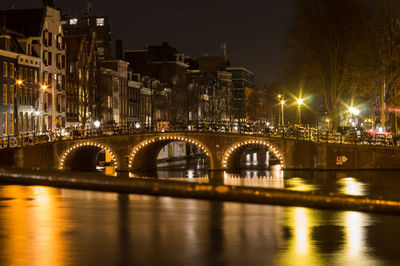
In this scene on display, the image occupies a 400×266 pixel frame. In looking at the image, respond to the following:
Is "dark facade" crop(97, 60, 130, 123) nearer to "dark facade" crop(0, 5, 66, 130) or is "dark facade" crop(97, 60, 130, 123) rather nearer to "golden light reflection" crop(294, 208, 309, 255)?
"dark facade" crop(0, 5, 66, 130)

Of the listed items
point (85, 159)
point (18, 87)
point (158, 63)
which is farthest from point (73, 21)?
point (85, 159)

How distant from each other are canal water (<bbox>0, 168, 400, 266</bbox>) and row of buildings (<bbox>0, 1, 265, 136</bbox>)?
91.9ft

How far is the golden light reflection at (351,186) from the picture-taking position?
3318 cm

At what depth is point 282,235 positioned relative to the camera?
16.2 metres

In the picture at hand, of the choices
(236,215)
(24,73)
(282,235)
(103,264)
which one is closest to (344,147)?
(24,73)

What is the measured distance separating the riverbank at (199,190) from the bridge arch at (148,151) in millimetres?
30243

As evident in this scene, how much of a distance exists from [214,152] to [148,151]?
8.19 m

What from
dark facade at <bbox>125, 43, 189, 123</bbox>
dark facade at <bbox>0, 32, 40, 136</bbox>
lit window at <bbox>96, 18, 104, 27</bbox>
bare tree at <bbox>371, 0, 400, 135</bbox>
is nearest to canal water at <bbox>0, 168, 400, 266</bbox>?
bare tree at <bbox>371, 0, 400, 135</bbox>

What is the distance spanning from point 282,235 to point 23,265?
6.07 m

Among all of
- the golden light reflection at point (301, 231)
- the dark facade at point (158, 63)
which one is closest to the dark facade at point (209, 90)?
the dark facade at point (158, 63)

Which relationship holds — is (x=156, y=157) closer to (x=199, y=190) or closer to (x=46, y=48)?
(x=46, y=48)

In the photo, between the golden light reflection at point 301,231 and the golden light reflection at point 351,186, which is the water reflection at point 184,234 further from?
the golden light reflection at point 351,186

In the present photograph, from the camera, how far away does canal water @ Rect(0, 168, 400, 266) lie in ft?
43.8

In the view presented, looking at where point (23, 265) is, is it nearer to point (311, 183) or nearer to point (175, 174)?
point (311, 183)
